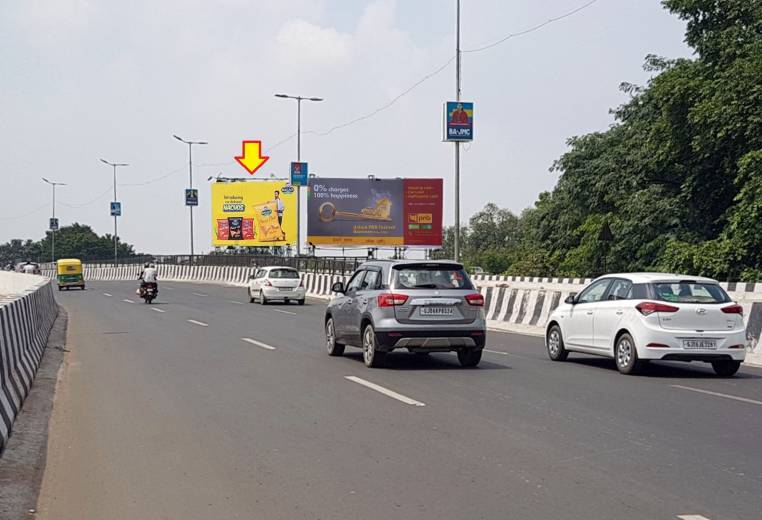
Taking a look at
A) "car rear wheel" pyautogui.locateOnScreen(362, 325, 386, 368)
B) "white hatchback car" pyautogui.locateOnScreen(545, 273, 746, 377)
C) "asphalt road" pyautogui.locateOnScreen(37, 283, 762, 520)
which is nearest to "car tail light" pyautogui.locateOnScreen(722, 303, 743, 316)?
"white hatchback car" pyautogui.locateOnScreen(545, 273, 746, 377)

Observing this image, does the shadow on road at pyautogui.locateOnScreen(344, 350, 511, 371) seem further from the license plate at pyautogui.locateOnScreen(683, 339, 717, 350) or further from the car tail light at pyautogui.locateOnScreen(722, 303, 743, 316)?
the car tail light at pyautogui.locateOnScreen(722, 303, 743, 316)

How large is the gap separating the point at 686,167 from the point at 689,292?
28.4 meters

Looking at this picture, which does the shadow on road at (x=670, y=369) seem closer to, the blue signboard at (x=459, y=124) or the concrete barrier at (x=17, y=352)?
the concrete barrier at (x=17, y=352)

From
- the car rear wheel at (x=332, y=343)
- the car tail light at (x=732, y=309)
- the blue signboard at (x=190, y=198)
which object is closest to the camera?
the car tail light at (x=732, y=309)

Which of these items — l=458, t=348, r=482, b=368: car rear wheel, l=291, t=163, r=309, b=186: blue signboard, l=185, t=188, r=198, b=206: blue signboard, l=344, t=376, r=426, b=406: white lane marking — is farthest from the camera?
l=185, t=188, r=198, b=206: blue signboard

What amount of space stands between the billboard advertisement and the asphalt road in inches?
1800

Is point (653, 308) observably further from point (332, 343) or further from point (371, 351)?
point (332, 343)

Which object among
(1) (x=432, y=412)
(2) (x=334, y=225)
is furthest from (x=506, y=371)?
(2) (x=334, y=225)

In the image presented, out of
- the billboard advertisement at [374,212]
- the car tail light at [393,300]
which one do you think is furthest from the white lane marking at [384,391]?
the billboard advertisement at [374,212]

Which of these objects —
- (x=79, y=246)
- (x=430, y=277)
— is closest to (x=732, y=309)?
(x=430, y=277)

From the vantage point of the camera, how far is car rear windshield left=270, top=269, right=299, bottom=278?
39.2 meters

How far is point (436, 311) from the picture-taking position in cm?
1454

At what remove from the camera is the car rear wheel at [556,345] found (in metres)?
16.2

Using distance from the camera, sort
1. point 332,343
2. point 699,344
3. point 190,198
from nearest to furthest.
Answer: point 699,344, point 332,343, point 190,198
